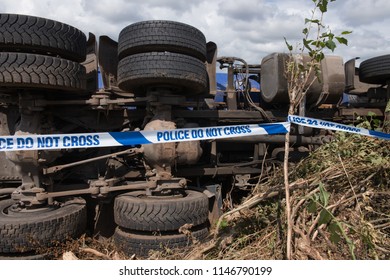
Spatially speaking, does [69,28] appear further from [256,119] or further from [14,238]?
[256,119]

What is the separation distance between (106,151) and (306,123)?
2.55 metres

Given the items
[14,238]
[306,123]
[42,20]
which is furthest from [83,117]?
[306,123]

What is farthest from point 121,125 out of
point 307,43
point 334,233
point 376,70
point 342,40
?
point 376,70

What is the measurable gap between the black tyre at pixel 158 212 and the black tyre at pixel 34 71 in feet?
4.65

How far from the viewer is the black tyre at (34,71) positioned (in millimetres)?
2941

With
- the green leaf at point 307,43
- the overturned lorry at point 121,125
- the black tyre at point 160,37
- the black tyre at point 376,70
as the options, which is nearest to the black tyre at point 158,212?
the overturned lorry at point 121,125

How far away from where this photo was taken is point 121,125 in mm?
4273

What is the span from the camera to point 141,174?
4180mm

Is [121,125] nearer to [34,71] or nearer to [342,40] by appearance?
[34,71]

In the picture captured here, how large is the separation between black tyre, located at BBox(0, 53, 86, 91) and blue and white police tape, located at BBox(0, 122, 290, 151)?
556 mm

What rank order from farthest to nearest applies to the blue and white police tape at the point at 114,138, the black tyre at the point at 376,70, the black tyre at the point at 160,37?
the black tyre at the point at 376,70
the black tyre at the point at 160,37
the blue and white police tape at the point at 114,138

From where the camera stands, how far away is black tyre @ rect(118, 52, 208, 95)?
324cm

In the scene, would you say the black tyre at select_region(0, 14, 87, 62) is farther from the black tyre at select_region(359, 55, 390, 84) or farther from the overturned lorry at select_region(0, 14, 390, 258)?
the black tyre at select_region(359, 55, 390, 84)

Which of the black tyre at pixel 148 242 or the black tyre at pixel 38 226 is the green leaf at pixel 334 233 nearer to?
the black tyre at pixel 148 242
